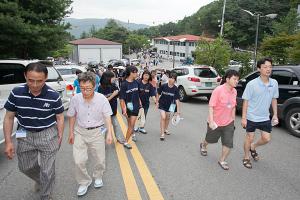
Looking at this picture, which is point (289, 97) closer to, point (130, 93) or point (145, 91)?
point (145, 91)

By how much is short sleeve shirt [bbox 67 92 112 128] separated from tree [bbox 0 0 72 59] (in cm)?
946

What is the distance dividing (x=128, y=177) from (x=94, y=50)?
65.1 m

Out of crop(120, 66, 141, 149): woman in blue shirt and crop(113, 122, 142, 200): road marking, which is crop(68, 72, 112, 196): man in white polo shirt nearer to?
crop(113, 122, 142, 200): road marking

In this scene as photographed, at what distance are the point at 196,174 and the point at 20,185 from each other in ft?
8.58

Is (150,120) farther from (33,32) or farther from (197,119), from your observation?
(33,32)

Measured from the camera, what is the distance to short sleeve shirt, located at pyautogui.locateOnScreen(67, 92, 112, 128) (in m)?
4.00

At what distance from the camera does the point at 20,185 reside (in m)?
4.38

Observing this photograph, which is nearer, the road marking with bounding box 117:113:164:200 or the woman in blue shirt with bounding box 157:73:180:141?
Result: the road marking with bounding box 117:113:164:200

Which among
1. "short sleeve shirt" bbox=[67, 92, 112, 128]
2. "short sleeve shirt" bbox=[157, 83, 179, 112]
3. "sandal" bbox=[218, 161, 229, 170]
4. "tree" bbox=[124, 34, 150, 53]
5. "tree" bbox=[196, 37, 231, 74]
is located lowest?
"sandal" bbox=[218, 161, 229, 170]

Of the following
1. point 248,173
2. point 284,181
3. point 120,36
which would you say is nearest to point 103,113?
point 248,173

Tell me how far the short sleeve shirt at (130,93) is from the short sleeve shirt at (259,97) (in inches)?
84.9

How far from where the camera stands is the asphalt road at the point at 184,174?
13.4ft

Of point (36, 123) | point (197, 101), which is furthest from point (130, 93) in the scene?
point (197, 101)

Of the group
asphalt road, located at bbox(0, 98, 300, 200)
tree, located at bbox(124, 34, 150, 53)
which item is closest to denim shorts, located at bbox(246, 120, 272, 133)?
asphalt road, located at bbox(0, 98, 300, 200)
